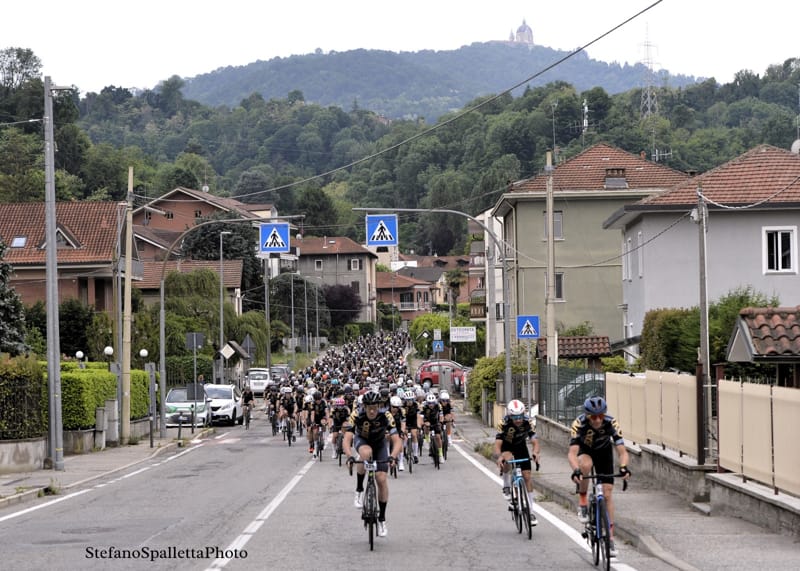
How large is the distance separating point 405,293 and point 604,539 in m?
157

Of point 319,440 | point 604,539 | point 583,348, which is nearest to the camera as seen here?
point 604,539

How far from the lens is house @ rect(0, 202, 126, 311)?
58656mm

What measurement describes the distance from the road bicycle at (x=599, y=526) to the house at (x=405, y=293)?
15301cm

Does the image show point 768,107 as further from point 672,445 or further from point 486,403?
point 672,445

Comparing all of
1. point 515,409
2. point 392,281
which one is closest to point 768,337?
point 515,409

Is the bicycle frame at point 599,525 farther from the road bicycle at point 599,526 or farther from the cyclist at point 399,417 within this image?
the cyclist at point 399,417

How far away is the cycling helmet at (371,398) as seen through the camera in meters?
15.1

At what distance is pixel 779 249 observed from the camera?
43.6 metres

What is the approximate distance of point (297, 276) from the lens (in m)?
119

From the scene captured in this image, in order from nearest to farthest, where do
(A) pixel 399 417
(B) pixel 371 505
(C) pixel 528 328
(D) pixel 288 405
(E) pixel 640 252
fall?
(B) pixel 371 505 < (A) pixel 399 417 < (C) pixel 528 328 < (D) pixel 288 405 < (E) pixel 640 252

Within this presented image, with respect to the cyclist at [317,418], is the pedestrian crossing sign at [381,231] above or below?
above

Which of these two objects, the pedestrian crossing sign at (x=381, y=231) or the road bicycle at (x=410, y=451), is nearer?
the road bicycle at (x=410, y=451)

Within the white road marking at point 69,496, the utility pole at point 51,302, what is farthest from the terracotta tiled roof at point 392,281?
the utility pole at point 51,302

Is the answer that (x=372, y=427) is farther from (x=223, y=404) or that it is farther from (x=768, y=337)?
(x=223, y=404)
